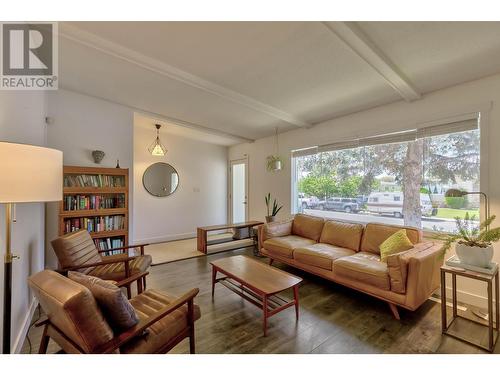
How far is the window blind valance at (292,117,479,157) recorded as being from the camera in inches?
98.5

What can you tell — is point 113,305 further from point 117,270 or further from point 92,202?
point 92,202

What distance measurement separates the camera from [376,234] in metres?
2.88

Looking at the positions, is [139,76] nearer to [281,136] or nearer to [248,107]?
[248,107]

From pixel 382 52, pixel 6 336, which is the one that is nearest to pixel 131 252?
pixel 6 336

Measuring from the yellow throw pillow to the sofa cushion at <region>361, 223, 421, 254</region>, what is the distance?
13 centimetres

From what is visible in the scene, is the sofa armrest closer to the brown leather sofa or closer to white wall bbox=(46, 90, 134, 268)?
the brown leather sofa

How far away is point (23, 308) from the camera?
200cm

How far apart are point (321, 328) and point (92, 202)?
3452 millimetres

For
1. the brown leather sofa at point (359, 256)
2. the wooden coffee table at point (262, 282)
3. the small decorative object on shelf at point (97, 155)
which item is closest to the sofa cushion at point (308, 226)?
the brown leather sofa at point (359, 256)

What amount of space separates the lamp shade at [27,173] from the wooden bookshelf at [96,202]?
2.17 m

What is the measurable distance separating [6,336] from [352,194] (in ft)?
13.2

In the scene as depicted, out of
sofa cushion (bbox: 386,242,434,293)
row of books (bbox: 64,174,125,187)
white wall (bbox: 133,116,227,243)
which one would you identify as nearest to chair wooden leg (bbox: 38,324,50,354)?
row of books (bbox: 64,174,125,187)

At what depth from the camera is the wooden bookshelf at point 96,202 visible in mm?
3092

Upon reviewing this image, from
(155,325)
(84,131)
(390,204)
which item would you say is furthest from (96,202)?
(390,204)
